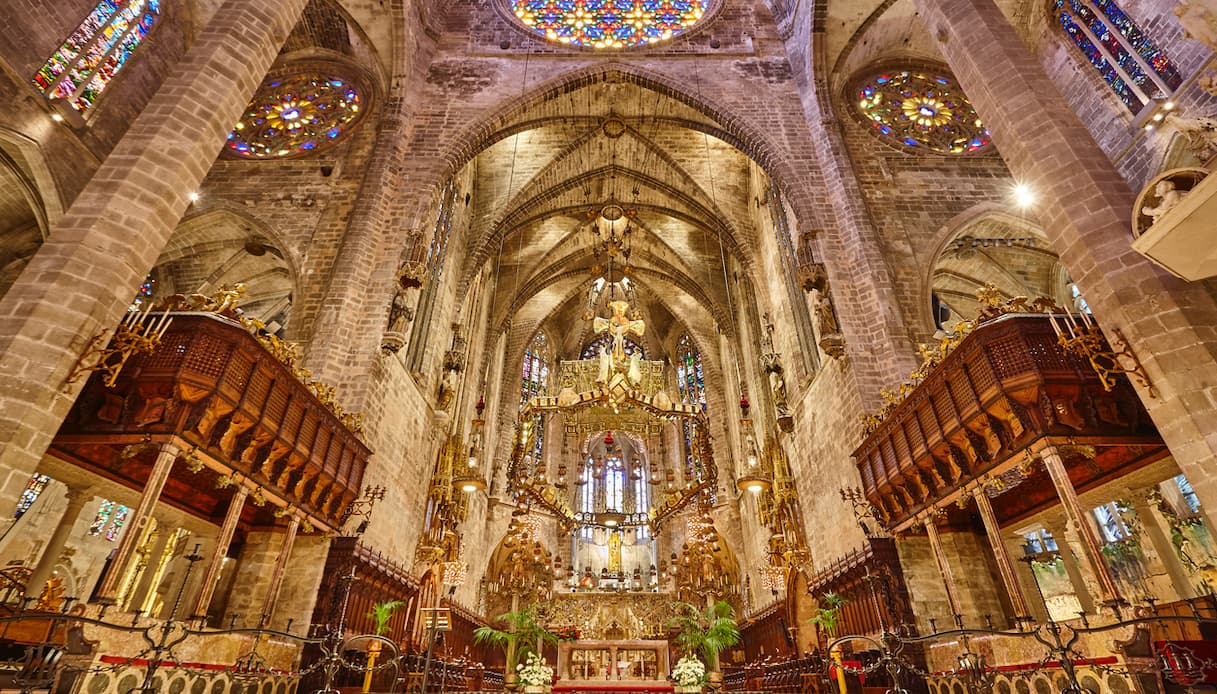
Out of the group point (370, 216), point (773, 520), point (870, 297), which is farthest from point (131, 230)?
point (773, 520)

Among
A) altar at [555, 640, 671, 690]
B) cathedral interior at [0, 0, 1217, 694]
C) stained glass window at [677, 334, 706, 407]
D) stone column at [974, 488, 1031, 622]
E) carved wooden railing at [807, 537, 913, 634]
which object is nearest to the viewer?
cathedral interior at [0, 0, 1217, 694]

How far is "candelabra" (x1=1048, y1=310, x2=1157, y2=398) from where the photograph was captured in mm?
5781

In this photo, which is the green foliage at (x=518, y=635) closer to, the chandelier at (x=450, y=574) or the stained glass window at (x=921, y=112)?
the chandelier at (x=450, y=574)

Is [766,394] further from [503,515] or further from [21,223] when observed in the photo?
[21,223]

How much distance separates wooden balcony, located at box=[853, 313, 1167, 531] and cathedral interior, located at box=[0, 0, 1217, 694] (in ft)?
0.17

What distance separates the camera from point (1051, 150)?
7070mm

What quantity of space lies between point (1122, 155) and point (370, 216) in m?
14.8

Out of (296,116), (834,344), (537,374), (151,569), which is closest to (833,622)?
(834,344)

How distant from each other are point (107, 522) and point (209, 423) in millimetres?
12895

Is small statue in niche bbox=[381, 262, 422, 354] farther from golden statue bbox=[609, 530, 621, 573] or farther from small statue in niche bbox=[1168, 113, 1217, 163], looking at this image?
golden statue bbox=[609, 530, 621, 573]

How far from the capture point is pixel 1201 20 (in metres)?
5.53

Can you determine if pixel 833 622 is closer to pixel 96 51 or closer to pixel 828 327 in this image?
pixel 828 327

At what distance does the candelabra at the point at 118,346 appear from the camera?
5785 millimetres

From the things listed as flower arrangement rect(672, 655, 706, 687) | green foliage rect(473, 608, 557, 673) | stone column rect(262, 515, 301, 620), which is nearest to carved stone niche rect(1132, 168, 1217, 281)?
flower arrangement rect(672, 655, 706, 687)
